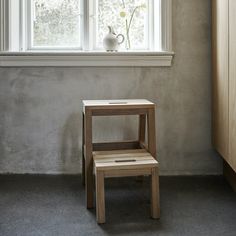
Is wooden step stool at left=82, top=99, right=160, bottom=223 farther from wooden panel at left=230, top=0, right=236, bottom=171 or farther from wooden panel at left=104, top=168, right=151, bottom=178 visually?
wooden panel at left=230, top=0, right=236, bottom=171

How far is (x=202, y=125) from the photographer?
2791mm

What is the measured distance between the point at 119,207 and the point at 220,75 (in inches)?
42.0

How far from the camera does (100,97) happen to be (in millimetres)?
2758

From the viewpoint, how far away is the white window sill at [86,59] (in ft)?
8.84

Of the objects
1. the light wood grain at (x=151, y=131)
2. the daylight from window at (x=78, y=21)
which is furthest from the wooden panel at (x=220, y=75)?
the daylight from window at (x=78, y=21)

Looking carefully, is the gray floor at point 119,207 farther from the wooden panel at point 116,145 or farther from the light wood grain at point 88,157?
the wooden panel at point 116,145

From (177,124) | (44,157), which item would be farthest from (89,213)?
(177,124)

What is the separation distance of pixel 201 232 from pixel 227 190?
68cm

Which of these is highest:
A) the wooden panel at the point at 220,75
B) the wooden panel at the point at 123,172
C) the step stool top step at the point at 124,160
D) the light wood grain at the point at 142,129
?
the wooden panel at the point at 220,75

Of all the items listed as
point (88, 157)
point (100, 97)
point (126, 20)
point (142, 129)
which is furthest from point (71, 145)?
point (126, 20)

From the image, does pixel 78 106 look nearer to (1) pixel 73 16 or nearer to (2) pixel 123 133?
(2) pixel 123 133

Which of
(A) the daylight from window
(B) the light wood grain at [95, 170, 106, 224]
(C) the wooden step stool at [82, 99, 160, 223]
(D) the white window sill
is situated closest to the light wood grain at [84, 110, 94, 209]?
(C) the wooden step stool at [82, 99, 160, 223]

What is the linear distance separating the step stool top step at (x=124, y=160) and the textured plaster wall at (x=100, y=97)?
578 millimetres

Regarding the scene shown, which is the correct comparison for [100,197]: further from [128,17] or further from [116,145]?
[128,17]
